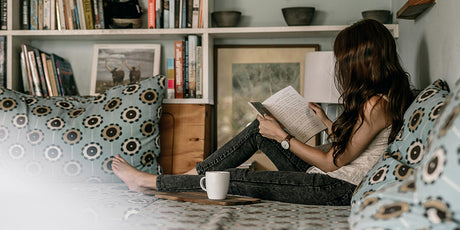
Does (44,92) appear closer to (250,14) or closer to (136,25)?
(136,25)

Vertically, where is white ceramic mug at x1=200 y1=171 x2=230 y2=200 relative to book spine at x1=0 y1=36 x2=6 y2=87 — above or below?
below

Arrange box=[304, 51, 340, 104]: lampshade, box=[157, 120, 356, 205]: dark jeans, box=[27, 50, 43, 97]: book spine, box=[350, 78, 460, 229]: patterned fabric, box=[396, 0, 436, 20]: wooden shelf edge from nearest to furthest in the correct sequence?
box=[350, 78, 460, 229]: patterned fabric → box=[157, 120, 356, 205]: dark jeans → box=[396, 0, 436, 20]: wooden shelf edge → box=[304, 51, 340, 104]: lampshade → box=[27, 50, 43, 97]: book spine

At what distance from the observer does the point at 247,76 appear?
8.16 feet

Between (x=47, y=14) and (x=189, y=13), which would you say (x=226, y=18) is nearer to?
(x=189, y=13)

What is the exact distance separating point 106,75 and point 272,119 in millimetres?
1056

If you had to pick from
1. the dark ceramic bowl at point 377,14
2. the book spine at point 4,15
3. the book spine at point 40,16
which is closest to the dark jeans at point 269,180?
the dark ceramic bowl at point 377,14

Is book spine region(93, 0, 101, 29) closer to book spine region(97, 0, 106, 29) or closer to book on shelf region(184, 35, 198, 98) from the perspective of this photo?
book spine region(97, 0, 106, 29)

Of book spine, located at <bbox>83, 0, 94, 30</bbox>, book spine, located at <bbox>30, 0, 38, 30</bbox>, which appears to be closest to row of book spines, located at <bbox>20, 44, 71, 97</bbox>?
book spine, located at <bbox>30, 0, 38, 30</bbox>

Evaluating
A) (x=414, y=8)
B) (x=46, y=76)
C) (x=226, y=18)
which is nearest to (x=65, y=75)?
(x=46, y=76)

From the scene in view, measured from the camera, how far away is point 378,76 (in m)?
1.54

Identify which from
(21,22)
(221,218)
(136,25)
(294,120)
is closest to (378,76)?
(294,120)

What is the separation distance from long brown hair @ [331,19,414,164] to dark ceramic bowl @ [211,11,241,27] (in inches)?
34.9

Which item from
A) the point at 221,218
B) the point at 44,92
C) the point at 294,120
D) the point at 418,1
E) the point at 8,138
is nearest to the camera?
the point at 221,218

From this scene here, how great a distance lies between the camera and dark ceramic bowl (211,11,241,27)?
7.75 feet
